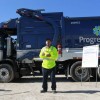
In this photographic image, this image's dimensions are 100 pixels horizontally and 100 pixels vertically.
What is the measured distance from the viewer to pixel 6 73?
681 inches

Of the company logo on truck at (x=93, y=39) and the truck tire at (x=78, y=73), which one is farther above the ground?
the company logo on truck at (x=93, y=39)

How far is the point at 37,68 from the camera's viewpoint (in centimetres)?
1795

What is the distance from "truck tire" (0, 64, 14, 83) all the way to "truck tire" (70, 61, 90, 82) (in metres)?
2.81

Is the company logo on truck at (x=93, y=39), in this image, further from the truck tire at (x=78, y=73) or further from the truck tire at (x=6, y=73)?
the truck tire at (x=6, y=73)

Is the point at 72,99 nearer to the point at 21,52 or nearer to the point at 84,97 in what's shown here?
the point at 84,97

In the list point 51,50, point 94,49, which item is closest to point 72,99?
point 51,50

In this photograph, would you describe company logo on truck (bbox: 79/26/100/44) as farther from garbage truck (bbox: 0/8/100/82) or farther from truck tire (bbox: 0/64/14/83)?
truck tire (bbox: 0/64/14/83)

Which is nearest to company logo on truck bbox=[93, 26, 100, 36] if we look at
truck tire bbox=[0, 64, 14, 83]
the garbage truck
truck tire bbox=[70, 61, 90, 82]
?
the garbage truck

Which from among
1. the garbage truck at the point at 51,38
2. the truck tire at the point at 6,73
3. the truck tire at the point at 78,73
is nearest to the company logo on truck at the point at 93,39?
the garbage truck at the point at 51,38

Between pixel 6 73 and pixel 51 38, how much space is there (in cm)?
267

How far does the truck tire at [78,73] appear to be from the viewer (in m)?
17.2

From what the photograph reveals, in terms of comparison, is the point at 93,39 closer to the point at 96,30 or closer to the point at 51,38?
the point at 96,30

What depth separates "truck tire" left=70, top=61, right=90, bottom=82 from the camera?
17203mm

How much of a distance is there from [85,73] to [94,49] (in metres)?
2.43
